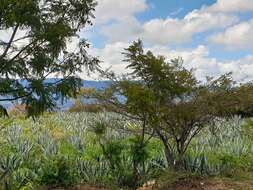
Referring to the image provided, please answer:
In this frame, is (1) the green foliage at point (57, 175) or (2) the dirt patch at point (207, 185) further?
(2) the dirt patch at point (207, 185)

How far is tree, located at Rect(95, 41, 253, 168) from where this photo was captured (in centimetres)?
1265

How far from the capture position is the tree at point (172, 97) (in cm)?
1265

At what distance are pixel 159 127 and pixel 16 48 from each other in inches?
162

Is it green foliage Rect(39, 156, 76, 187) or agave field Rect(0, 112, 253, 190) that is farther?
agave field Rect(0, 112, 253, 190)

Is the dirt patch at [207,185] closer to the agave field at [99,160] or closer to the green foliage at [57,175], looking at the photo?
the agave field at [99,160]

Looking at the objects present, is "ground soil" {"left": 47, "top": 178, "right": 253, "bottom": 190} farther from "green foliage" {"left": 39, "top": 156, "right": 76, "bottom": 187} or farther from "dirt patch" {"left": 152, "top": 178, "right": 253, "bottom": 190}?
"green foliage" {"left": 39, "top": 156, "right": 76, "bottom": 187}

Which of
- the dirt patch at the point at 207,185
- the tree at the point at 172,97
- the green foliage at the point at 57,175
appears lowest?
the dirt patch at the point at 207,185

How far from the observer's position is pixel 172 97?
13.1 metres

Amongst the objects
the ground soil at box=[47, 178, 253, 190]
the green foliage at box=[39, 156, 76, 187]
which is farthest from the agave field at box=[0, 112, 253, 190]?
the ground soil at box=[47, 178, 253, 190]

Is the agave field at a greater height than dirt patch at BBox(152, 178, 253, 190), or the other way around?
the agave field

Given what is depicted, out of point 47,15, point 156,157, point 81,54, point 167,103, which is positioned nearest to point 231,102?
point 167,103

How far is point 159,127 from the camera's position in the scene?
13359 mm

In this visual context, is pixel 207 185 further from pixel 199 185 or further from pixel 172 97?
pixel 172 97

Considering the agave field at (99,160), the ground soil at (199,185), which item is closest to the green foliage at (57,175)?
the agave field at (99,160)
